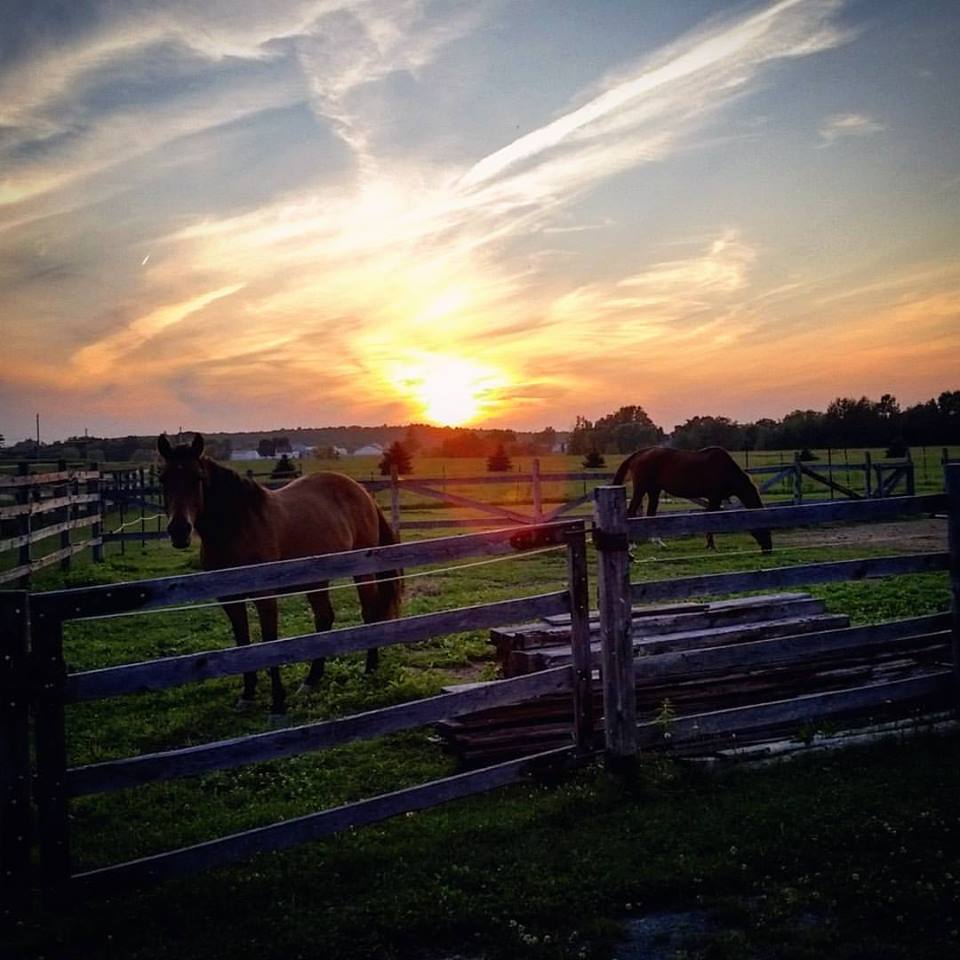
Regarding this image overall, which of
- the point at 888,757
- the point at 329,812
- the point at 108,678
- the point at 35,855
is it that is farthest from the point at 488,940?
the point at 888,757

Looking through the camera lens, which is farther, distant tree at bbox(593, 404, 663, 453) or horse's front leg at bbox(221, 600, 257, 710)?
distant tree at bbox(593, 404, 663, 453)

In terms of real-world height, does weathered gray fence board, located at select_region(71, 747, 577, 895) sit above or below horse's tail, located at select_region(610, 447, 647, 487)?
below

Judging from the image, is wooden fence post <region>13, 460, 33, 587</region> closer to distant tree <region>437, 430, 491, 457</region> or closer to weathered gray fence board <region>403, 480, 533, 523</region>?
weathered gray fence board <region>403, 480, 533, 523</region>

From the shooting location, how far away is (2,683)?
391cm

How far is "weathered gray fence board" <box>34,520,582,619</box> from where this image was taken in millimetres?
4086

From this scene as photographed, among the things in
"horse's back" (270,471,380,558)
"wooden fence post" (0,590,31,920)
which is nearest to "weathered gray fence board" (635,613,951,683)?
"wooden fence post" (0,590,31,920)

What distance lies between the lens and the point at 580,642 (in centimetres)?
550

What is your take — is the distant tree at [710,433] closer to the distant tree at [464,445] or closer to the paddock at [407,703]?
the distant tree at [464,445]

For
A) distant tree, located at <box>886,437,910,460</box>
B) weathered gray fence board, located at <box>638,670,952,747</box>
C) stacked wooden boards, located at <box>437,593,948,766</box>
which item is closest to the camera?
weathered gray fence board, located at <box>638,670,952,747</box>

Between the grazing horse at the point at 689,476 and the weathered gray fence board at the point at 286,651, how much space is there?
46.8 feet

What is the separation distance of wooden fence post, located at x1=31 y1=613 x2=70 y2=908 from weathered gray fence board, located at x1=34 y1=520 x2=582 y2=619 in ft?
0.48

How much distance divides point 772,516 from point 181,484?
5.32 metres

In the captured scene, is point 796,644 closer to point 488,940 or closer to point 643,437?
point 488,940

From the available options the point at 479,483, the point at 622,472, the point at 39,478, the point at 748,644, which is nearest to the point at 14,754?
the point at 748,644
